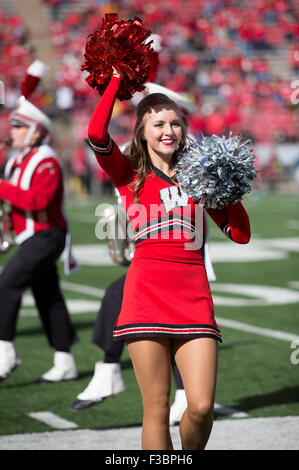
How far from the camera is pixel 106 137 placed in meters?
3.03

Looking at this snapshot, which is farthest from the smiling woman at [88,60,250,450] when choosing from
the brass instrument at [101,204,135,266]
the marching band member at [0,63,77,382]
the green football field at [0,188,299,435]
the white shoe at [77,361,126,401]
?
the marching band member at [0,63,77,382]

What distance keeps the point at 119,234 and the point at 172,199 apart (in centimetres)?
138

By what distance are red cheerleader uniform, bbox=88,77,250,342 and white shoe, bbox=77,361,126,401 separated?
147cm

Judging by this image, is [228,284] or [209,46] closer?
[228,284]

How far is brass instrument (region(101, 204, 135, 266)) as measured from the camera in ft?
14.4

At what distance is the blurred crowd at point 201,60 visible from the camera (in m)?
26.2

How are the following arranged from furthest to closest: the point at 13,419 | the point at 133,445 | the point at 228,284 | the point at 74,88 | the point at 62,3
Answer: the point at 62,3 → the point at 74,88 → the point at 228,284 → the point at 13,419 → the point at 133,445

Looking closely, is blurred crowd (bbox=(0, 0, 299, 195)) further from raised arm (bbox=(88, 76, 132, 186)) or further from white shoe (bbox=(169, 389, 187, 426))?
raised arm (bbox=(88, 76, 132, 186))

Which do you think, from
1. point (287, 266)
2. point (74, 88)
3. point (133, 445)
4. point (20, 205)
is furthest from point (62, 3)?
point (133, 445)

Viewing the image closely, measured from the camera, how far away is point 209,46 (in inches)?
1099

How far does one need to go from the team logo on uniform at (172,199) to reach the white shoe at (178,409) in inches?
59.6

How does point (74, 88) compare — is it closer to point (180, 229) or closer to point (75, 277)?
point (75, 277)

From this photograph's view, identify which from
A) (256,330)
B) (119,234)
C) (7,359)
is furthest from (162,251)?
(256,330)

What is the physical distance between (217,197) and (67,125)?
2432 centimetres
